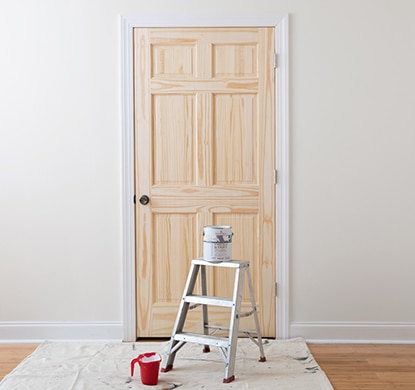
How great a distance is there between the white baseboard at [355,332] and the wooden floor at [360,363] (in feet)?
0.23

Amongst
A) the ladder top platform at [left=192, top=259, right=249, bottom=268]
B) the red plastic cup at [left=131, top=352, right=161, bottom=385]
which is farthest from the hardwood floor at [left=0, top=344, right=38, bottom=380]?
the ladder top platform at [left=192, top=259, right=249, bottom=268]

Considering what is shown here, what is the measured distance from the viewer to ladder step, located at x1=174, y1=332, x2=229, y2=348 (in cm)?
302

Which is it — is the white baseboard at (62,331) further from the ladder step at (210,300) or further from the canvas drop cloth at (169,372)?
the ladder step at (210,300)

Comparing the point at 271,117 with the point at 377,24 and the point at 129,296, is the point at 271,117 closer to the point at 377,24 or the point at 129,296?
the point at 377,24

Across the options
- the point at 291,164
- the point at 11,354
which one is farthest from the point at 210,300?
the point at 11,354

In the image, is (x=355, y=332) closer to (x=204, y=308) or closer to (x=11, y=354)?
(x=204, y=308)

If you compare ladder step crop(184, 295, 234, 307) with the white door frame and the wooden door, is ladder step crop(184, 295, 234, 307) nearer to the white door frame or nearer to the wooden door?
the wooden door

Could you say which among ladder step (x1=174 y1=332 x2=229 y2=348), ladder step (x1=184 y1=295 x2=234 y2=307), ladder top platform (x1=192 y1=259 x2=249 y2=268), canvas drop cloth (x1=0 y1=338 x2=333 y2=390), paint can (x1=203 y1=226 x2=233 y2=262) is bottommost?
canvas drop cloth (x1=0 y1=338 x2=333 y2=390)

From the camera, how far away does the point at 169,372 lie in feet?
10.2

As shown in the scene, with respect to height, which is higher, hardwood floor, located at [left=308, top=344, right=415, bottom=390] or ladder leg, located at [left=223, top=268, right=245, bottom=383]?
ladder leg, located at [left=223, top=268, right=245, bottom=383]

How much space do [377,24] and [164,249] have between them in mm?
1990

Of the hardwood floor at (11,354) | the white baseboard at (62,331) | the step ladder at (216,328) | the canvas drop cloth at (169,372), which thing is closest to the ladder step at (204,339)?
the step ladder at (216,328)

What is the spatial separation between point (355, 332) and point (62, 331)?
1.90m

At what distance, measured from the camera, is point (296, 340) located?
144 inches
